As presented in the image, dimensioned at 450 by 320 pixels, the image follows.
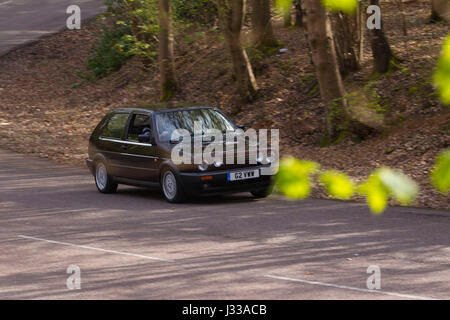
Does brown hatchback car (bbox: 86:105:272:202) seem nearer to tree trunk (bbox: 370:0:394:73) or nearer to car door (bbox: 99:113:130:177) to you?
car door (bbox: 99:113:130:177)

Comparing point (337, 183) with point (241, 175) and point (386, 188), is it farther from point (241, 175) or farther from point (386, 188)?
point (241, 175)

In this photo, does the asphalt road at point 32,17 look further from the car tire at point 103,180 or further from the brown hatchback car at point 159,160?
the brown hatchback car at point 159,160

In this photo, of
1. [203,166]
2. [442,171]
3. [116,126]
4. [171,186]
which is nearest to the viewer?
[442,171]

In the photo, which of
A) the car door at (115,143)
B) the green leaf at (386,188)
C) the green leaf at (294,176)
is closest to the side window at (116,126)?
the car door at (115,143)

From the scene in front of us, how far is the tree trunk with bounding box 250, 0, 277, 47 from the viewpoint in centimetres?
2331

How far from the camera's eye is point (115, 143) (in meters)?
14.2

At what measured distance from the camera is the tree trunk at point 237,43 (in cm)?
2006

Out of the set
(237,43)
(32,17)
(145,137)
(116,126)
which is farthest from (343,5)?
(32,17)

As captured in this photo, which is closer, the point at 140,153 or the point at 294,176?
the point at 294,176

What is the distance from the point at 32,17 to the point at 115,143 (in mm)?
28327

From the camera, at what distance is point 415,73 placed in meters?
18.7

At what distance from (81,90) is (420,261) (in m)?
23.4

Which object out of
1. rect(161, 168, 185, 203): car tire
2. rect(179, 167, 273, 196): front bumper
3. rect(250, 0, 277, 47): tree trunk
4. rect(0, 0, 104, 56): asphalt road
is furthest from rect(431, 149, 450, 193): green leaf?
rect(0, 0, 104, 56): asphalt road
